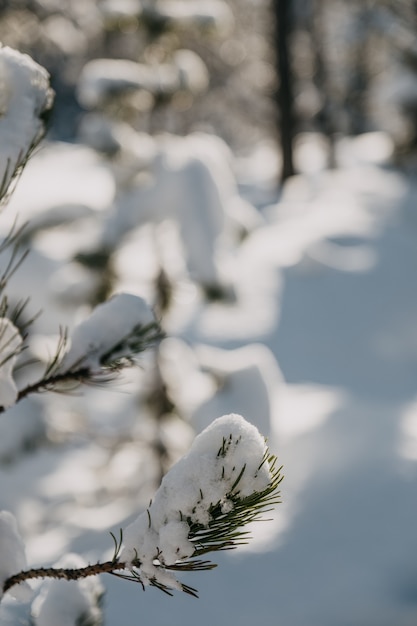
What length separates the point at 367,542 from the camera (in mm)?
5105

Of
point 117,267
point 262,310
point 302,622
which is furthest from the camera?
point 262,310

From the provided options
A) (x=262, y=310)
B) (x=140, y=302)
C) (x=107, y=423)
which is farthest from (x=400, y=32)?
(x=140, y=302)

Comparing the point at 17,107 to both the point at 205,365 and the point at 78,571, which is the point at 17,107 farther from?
the point at 205,365

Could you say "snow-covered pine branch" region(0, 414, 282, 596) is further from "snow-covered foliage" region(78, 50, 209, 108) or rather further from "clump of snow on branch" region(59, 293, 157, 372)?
"snow-covered foliage" region(78, 50, 209, 108)

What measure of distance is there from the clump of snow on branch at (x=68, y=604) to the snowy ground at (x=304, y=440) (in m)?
0.29

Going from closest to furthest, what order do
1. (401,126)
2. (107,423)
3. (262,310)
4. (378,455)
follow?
1. (378,455)
2. (107,423)
3. (262,310)
4. (401,126)

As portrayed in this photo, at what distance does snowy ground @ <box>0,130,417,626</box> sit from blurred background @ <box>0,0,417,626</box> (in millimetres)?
20

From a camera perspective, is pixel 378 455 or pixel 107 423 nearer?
pixel 378 455

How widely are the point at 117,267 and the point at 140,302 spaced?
128 inches

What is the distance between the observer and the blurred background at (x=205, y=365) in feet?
15.9

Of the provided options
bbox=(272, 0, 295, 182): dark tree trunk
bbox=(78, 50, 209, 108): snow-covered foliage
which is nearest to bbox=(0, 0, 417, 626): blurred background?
bbox=(78, 50, 209, 108): snow-covered foliage

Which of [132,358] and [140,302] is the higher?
[140,302]

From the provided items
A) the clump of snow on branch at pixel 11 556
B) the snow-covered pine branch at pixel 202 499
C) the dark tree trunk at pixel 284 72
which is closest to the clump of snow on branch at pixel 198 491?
the snow-covered pine branch at pixel 202 499

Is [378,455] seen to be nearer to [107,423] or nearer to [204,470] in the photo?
[107,423]
